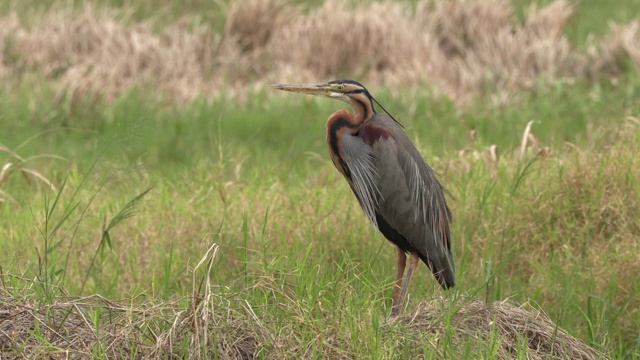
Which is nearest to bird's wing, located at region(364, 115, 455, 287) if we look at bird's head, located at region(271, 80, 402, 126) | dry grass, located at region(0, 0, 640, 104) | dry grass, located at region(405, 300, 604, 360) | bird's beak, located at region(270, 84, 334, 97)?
bird's head, located at region(271, 80, 402, 126)

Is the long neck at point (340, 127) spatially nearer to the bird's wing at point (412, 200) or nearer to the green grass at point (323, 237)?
the bird's wing at point (412, 200)

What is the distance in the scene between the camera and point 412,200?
14.4 ft

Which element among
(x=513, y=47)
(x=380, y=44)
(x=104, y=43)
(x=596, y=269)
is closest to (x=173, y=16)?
(x=104, y=43)

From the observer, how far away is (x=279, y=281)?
371 centimetres

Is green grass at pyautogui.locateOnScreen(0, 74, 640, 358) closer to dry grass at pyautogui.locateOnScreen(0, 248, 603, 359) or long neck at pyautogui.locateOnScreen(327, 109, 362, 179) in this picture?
dry grass at pyautogui.locateOnScreen(0, 248, 603, 359)

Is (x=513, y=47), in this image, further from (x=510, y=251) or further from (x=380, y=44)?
(x=510, y=251)

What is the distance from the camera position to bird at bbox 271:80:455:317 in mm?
4176

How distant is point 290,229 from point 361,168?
101 cm

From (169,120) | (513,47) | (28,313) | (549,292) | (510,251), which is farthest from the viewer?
(513,47)

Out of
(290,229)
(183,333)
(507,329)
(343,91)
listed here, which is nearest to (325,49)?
(290,229)

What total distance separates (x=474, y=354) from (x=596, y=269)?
1.51 m

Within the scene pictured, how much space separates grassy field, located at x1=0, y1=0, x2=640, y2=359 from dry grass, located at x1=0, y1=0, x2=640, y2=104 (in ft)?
0.47

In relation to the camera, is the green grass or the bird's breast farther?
the bird's breast

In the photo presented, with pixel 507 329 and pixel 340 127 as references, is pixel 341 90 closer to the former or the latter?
pixel 340 127
